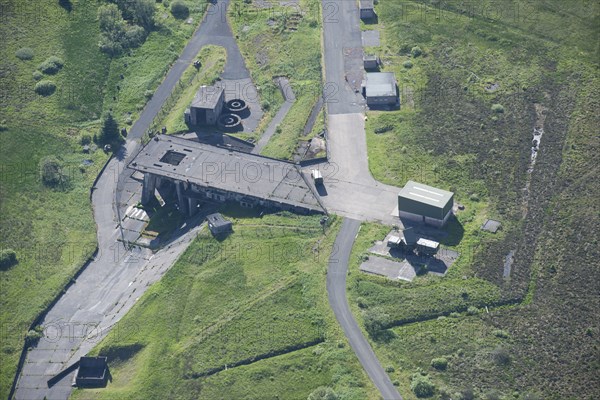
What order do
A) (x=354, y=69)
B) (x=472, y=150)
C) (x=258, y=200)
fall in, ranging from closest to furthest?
(x=258, y=200) < (x=472, y=150) < (x=354, y=69)

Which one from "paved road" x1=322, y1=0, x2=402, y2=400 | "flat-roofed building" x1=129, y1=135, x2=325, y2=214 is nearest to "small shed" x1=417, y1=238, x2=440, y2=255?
"paved road" x1=322, y1=0, x2=402, y2=400

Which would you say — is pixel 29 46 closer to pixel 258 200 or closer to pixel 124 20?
pixel 124 20

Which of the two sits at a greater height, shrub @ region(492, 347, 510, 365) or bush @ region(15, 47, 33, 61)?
bush @ region(15, 47, 33, 61)

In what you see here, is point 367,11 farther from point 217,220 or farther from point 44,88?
point 217,220

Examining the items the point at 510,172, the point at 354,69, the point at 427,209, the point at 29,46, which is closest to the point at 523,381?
the point at 427,209

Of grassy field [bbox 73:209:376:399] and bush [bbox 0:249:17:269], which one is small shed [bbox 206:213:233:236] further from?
bush [bbox 0:249:17:269]
